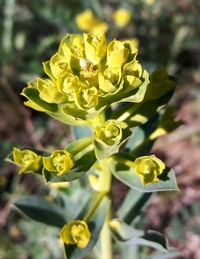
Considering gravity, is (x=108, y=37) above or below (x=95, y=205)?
below

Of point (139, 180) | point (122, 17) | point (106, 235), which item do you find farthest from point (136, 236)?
point (122, 17)

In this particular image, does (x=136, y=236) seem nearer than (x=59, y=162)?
No

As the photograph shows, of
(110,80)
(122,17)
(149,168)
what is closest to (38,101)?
(110,80)

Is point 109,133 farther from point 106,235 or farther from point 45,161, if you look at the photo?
point 106,235

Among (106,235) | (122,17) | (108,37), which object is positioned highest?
(106,235)

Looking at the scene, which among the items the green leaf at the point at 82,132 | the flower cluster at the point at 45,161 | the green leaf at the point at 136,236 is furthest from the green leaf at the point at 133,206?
the flower cluster at the point at 45,161

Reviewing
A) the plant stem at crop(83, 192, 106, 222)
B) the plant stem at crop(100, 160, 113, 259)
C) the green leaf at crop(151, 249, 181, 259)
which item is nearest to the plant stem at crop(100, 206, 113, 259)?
the plant stem at crop(100, 160, 113, 259)

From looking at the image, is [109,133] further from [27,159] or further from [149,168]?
[27,159]

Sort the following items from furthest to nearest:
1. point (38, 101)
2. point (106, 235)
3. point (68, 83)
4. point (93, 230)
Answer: point (106, 235)
point (93, 230)
point (38, 101)
point (68, 83)

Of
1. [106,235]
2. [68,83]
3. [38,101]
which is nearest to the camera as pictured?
[68,83]
